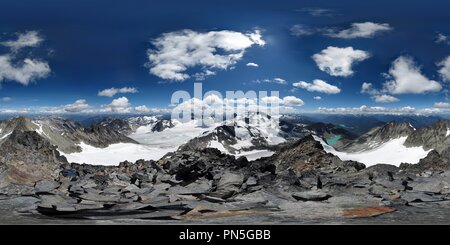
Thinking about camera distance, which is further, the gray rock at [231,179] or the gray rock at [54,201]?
the gray rock at [231,179]

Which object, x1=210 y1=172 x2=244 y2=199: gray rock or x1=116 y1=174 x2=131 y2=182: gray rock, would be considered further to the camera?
x1=116 y1=174 x2=131 y2=182: gray rock

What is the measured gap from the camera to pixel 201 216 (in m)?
28.4

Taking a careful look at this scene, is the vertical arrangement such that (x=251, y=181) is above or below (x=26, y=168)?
below

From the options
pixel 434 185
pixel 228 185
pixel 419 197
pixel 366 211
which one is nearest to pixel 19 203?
pixel 228 185

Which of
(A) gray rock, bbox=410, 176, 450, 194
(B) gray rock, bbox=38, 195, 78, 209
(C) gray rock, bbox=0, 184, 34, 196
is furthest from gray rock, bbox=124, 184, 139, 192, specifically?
(A) gray rock, bbox=410, 176, 450, 194

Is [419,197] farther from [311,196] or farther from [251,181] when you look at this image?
[251,181]

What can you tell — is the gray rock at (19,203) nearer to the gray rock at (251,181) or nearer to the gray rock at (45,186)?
the gray rock at (45,186)

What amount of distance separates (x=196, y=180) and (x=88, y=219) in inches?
662

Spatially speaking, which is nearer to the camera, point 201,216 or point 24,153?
point 201,216

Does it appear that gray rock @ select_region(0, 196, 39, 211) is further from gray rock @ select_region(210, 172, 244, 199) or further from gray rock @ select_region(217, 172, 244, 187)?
gray rock @ select_region(217, 172, 244, 187)

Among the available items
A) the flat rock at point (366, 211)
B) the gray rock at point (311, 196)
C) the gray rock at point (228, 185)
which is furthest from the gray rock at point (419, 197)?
the gray rock at point (228, 185)
